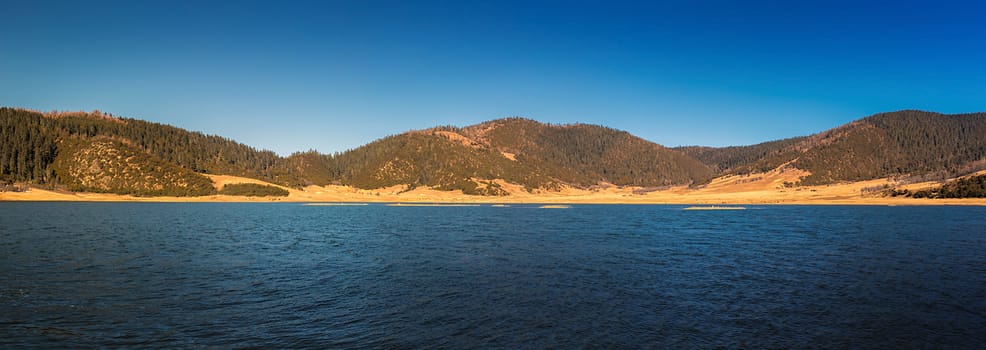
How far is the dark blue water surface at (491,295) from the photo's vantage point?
20.0 meters

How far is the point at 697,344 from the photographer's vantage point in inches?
750

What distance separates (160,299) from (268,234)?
1581 inches

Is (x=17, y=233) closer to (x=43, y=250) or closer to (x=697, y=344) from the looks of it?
(x=43, y=250)

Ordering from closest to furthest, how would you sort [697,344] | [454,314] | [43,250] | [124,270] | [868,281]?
[697,344]
[454,314]
[868,281]
[124,270]
[43,250]

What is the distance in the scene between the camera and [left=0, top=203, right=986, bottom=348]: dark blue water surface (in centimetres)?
1998

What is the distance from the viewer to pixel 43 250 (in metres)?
43.7

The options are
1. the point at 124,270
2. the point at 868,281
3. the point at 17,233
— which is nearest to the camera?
the point at 868,281

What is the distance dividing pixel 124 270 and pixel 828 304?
42909 millimetres

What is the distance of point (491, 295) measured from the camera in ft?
91.7

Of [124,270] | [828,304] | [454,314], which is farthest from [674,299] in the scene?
[124,270]

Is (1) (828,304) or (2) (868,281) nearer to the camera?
(1) (828,304)

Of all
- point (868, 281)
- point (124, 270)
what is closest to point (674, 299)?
point (868, 281)

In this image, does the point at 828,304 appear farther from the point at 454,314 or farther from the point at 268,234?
the point at 268,234

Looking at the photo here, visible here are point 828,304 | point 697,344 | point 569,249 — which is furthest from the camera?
point 569,249
